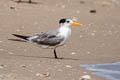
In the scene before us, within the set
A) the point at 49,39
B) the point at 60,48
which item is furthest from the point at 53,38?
the point at 60,48

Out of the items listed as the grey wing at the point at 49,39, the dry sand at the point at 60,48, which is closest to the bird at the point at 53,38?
the grey wing at the point at 49,39

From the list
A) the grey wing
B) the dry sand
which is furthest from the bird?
the dry sand

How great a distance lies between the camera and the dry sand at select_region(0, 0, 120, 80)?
25.4ft

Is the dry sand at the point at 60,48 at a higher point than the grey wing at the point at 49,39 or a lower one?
lower

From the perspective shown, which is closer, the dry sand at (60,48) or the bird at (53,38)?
the dry sand at (60,48)

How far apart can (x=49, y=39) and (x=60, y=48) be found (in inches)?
61.8

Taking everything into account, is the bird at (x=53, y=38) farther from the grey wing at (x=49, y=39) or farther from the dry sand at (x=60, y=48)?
the dry sand at (x=60, y=48)

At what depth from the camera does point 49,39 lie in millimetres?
9562

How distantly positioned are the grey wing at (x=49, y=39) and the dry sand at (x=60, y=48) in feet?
1.04

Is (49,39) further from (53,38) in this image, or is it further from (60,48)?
(60,48)

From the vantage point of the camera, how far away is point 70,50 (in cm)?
1077

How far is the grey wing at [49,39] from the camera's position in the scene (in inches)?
374

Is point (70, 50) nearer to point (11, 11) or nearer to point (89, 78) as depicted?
point (89, 78)

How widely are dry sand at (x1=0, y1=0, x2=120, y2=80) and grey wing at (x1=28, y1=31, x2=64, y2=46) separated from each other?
32 cm
